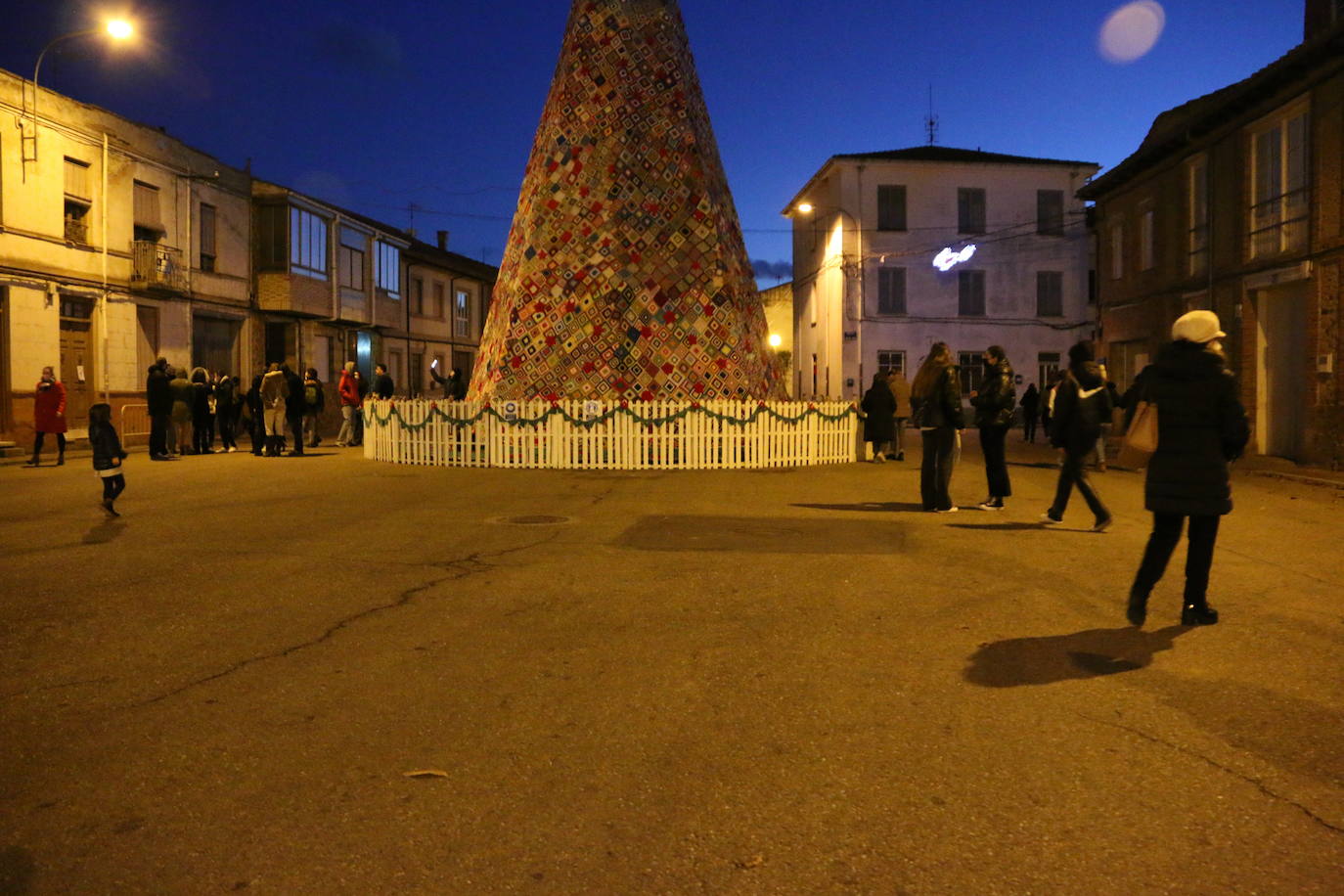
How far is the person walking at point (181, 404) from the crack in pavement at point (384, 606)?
12349 millimetres

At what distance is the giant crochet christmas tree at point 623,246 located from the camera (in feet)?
51.9

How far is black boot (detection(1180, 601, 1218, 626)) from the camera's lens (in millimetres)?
5601

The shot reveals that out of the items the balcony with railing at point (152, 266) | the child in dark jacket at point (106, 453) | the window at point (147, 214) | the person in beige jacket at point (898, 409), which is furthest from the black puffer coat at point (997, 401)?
the window at point (147, 214)

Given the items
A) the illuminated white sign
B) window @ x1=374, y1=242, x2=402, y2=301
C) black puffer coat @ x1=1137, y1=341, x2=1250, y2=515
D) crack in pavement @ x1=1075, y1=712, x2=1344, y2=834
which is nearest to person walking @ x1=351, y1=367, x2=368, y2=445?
window @ x1=374, y1=242, x2=402, y2=301

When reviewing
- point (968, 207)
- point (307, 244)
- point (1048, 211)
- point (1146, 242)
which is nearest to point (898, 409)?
point (1146, 242)

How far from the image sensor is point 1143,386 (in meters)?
5.84

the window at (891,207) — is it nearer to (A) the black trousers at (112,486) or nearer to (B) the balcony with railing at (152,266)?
(B) the balcony with railing at (152,266)

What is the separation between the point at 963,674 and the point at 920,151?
128 feet

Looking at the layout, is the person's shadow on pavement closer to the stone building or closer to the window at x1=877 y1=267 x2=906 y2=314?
the stone building

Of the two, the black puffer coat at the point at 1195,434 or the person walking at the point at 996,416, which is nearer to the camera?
the black puffer coat at the point at 1195,434

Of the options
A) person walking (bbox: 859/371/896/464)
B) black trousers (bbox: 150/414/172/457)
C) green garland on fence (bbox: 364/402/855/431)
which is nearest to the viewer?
green garland on fence (bbox: 364/402/855/431)

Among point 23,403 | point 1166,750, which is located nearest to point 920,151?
point 23,403

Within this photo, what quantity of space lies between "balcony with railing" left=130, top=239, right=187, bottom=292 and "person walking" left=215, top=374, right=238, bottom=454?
5.43 m

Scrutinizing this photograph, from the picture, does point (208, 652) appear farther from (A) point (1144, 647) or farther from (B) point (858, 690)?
(A) point (1144, 647)
